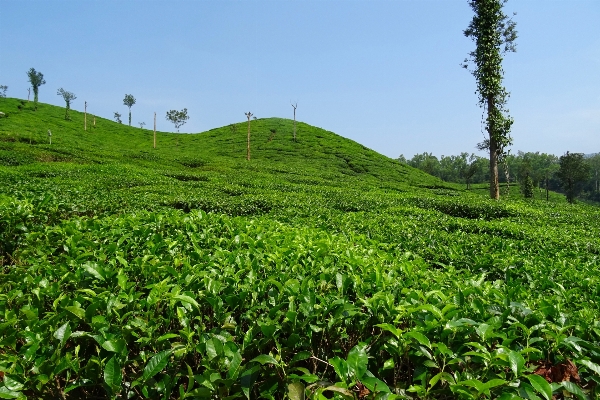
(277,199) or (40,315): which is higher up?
(277,199)

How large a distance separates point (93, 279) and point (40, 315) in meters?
0.48

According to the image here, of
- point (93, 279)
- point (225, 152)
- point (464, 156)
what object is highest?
point (464, 156)

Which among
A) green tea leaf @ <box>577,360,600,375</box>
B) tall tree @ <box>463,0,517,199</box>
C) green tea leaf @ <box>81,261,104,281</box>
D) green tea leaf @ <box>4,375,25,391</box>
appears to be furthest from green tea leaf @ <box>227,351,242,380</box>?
tall tree @ <box>463,0,517,199</box>

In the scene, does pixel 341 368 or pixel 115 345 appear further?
pixel 115 345

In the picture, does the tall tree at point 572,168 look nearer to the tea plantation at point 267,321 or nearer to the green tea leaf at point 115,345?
the tea plantation at point 267,321

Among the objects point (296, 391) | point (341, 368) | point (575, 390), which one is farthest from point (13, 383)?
point (575, 390)

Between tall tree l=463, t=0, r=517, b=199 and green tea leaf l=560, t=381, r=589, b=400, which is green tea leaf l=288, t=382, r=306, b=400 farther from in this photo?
tall tree l=463, t=0, r=517, b=199

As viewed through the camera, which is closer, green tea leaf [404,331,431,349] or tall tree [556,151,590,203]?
green tea leaf [404,331,431,349]

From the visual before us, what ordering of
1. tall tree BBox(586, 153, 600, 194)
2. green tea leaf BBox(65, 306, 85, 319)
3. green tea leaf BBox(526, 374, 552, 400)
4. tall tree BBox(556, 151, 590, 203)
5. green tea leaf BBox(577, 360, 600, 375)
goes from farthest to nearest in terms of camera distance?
1. tall tree BBox(586, 153, 600, 194)
2. tall tree BBox(556, 151, 590, 203)
3. green tea leaf BBox(65, 306, 85, 319)
4. green tea leaf BBox(577, 360, 600, 375)
5. green tea leaf BBox(526, 374, 552, 400)

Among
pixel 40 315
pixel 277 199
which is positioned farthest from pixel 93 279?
pixel 277 199

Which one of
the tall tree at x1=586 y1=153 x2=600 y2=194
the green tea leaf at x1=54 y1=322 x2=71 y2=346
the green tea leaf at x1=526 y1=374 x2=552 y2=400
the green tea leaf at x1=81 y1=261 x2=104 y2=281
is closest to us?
the green tea leaf at x1=526 y1=374 x2=552 y2=400

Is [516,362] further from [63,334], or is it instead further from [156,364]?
[63,334]

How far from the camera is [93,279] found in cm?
341

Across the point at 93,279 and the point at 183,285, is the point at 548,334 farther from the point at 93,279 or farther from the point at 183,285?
the point at 93,279
